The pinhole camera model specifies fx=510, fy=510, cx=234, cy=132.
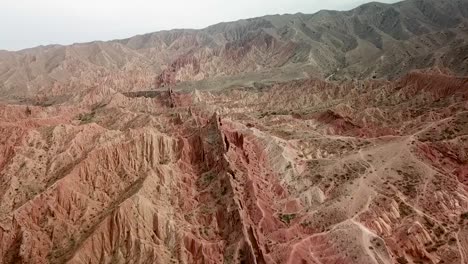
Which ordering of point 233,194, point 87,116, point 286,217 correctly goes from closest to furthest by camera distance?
point 233,194
point 286,217
point 87,116

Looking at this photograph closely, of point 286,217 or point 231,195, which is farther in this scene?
point 286,217

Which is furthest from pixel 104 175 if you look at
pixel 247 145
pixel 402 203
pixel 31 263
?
pixel 402 203

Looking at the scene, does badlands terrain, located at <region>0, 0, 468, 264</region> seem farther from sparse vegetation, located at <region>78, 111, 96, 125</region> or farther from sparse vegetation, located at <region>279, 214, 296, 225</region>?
sparse vegetation, located at <region>78, 111, 96, 125</region>

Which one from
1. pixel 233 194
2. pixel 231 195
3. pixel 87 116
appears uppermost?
pixel 233 194

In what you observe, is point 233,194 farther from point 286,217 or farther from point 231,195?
point 286,217

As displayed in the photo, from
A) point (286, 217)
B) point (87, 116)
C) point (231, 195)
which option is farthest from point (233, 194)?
point (87, 116)

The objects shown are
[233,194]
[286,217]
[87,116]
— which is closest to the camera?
[233,194]

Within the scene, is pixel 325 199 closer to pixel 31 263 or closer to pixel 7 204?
pixel 31 263

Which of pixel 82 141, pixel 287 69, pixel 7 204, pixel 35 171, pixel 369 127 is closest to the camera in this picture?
pixel 7 204

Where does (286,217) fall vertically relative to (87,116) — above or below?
below
